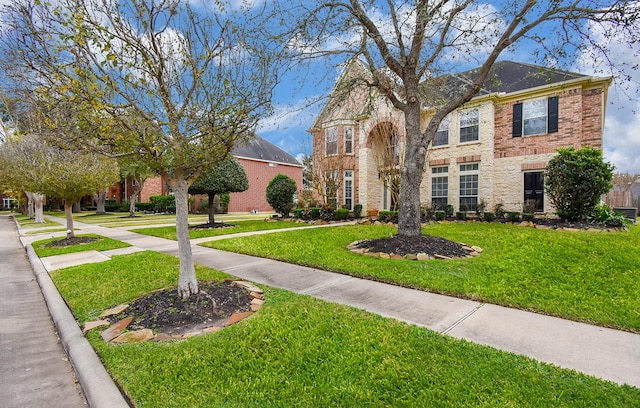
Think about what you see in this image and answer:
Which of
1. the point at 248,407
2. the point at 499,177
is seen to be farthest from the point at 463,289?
the point at 499,177

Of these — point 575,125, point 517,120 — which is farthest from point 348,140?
point 575,125

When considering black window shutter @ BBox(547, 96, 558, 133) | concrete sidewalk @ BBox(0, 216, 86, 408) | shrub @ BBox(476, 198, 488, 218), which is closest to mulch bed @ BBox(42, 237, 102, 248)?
concrete sidewalk @ BBox(0, 216, 86, 408)

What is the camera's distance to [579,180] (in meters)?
9.56

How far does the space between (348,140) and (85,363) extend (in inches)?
659

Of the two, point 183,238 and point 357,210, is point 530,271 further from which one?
point 357,210

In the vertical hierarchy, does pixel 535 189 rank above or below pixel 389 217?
above

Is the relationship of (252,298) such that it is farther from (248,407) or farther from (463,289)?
(463,289)

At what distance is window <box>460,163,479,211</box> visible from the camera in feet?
47.5

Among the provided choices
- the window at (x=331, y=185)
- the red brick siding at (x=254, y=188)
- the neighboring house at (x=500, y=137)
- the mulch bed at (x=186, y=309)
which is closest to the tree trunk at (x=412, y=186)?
the neighboring house at (x=500, y=137)

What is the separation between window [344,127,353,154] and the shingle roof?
477 inches

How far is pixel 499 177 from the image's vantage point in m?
13.9

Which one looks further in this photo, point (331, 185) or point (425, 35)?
point (331, 185)

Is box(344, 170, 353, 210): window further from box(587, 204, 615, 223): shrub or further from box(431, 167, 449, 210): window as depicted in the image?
box(587, 204, 615, 223): shrub

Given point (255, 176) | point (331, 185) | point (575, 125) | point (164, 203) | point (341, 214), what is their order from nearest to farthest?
point (575, 125) < point (341, 214) < point (331, 185) < point (164, 203) < point (255, 176)
